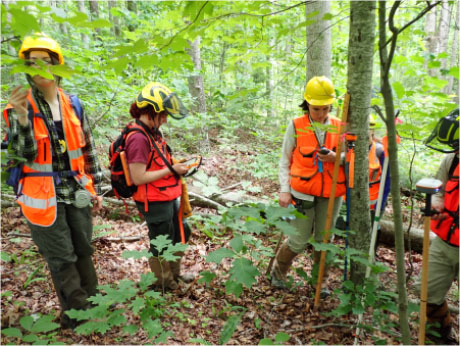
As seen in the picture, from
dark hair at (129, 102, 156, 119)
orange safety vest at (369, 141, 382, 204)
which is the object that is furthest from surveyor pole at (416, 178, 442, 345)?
dark hair at (129, 102, 156, 119)

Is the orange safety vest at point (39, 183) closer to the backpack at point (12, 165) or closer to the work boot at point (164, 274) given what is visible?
the backpack at point (12, 165)

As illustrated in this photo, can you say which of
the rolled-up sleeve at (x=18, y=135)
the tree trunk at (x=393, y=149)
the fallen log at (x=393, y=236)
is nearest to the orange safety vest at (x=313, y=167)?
the tree trunk at (x=393, y=149)

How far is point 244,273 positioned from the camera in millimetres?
2008

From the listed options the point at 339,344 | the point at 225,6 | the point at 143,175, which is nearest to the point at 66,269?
the point at 143,175

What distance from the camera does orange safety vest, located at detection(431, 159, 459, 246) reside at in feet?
8.04

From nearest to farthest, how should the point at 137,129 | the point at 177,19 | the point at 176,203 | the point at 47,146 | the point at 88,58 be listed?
the point at 177,19 < the point at 47,146 < the point at 137,129 < the point at 176,203 < the point at 88,58

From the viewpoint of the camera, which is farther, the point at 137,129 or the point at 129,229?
the point at 129,229

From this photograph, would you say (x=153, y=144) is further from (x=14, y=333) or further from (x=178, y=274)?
(x=14, y=333)

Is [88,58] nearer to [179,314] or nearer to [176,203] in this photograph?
[176,203]

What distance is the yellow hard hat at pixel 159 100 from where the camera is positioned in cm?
289

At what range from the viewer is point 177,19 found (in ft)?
6.15

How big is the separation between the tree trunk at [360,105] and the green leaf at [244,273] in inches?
52.9

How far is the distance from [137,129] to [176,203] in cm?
104

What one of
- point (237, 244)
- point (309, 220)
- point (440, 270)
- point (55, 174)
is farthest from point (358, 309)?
point (55, 174)
